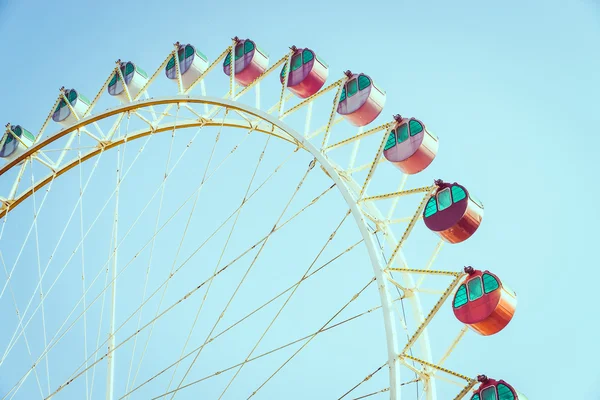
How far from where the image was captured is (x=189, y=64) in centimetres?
1948

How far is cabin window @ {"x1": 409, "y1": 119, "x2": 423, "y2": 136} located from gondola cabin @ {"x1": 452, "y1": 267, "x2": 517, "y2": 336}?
127 inches

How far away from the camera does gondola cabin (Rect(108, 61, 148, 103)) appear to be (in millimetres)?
20375

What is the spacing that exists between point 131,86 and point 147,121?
1.75 m

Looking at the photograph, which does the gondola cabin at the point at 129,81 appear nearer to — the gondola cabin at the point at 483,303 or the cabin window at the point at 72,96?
the cabin window at the point at 72,96

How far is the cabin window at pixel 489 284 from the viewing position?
13156 mm

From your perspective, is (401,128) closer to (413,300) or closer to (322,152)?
(322,152)

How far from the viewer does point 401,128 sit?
15.6 m

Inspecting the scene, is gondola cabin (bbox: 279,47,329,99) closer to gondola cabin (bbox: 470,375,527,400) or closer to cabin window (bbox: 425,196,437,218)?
cabin window (bbox: 425,196,437,218)

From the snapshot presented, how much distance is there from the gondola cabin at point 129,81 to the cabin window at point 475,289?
10.6 metres

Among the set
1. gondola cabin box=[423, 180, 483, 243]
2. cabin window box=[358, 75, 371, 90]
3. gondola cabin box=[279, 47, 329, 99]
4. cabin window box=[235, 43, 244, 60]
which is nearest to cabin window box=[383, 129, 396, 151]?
cabin window box=[358, 75, 371, 90]

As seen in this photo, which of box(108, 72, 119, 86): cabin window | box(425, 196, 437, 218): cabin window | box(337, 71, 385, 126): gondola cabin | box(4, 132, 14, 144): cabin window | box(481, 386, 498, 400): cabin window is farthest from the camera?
box(4, 132, 14, 144): cabin window

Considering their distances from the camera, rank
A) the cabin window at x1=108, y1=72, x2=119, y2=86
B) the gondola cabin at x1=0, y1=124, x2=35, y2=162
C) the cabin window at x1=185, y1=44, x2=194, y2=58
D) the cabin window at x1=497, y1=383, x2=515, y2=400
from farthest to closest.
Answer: the gondola cabin at x1=0, y1=124, x2=35, y2=162
the cabin window at x1=108, y1=72, x2=119, y2=86
the cabin window at x1=185, y1=44, x2=194, y2=58
the cabin window at x1=497, y1=383, x2=515, y2=400

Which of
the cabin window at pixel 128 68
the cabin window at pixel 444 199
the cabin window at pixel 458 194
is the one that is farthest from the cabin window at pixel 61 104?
the cabin window at pixel 458 194

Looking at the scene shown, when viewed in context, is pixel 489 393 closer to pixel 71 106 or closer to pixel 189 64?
pixel 189 64
